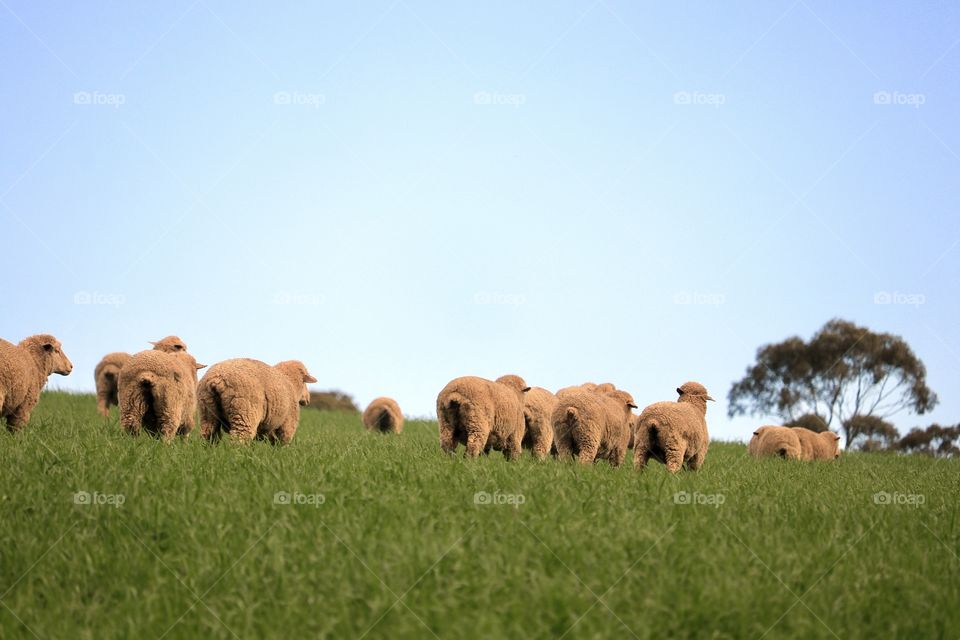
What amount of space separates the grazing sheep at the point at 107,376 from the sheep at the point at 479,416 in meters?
11.8

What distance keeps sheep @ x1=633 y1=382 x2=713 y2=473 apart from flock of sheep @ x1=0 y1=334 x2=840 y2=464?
16mm

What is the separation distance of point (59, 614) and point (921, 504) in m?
10.0

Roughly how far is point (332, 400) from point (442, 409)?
4512cm

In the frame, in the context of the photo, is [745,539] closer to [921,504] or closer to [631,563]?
[631,563]

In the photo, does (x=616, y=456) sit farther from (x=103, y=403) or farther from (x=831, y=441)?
(x=103, y=403)

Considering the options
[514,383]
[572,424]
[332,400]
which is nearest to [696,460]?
[572,424]

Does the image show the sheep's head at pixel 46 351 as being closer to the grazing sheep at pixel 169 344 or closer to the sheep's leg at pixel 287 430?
the grazing sheep at pixel 169 344

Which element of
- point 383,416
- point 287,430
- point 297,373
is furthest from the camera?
point 383,416

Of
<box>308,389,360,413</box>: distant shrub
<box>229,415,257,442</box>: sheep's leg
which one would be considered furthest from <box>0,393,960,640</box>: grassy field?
<box>308,389,360,413</box>: distant shrub

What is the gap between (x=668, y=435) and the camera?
1238cm

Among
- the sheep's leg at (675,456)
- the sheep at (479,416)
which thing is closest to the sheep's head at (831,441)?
the sheep's leg at (675,456)

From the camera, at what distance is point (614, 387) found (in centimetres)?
1545

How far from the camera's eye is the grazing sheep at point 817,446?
73.4ft

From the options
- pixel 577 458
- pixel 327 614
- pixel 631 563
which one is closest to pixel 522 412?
pixel 577 458
